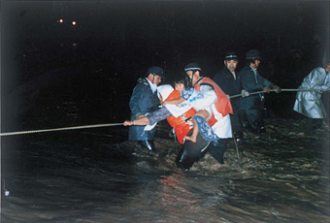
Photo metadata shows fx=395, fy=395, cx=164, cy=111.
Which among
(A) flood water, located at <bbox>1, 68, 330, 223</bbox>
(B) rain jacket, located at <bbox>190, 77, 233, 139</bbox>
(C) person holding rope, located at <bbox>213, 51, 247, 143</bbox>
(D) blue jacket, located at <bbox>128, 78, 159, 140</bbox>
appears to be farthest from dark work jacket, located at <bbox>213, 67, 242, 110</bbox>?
(B) rain jacket, located at <bbox>190, 77, 233, 139</bbox>

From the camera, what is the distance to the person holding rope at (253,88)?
9.03 metres

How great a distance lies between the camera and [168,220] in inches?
155

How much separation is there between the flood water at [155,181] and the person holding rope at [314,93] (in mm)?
680

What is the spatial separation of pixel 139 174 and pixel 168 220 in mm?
2052

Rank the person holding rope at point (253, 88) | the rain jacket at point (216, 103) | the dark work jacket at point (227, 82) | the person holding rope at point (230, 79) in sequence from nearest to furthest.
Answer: the rain jacket at point (216, 103) → the person holding rope at point (230, 79) → the dark work jacket at point (227, 82) → the person holding rope at point (253, 88)

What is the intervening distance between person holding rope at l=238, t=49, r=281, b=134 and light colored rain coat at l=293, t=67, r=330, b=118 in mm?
1139

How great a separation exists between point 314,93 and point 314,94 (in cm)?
3

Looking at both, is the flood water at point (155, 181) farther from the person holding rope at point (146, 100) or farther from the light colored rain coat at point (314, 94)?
the light colored rain coat at point (314, 94)

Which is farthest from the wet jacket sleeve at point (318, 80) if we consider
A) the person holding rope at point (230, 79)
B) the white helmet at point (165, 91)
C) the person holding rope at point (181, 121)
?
the white helmet at point (165, 91)

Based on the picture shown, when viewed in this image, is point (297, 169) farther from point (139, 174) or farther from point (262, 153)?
point (139, 174)

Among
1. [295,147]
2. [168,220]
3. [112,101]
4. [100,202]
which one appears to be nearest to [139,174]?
[100,202]

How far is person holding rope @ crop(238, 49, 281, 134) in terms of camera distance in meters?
9.03

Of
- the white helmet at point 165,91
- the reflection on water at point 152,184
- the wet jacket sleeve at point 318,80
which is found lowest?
the reflection on water at point 152,184

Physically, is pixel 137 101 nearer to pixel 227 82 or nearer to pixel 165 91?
pixel 165 91
